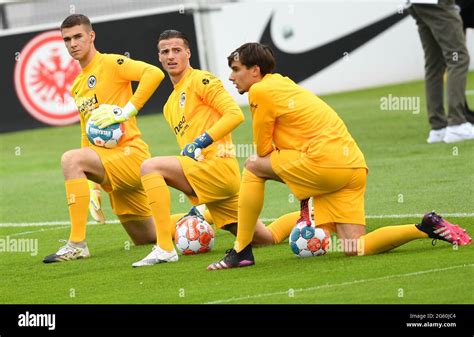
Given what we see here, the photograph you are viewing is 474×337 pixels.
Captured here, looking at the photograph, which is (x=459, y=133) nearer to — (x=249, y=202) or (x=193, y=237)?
(x=193, y=237)

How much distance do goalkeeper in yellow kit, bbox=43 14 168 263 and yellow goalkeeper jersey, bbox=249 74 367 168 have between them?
168 centimetres

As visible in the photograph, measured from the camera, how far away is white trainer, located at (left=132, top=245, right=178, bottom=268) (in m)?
9.96

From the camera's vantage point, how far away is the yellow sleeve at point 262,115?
918 centimetres

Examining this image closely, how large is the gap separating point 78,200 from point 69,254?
50 cm

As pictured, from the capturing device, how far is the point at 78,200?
10484mm

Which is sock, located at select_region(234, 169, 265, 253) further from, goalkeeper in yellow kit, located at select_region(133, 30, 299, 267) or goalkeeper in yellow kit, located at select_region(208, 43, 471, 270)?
goalkeeper in yellow kit, located at select_region(133, 30, 299, 267)

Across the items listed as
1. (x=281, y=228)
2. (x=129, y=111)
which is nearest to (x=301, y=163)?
(x=281, y=228)

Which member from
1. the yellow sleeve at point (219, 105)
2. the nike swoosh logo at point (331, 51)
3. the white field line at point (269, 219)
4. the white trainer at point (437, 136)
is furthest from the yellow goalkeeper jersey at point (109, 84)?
the nike swoosh logo at point (331, 51)

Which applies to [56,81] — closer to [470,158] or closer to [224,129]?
[470,158]

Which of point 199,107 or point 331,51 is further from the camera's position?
point 331,51

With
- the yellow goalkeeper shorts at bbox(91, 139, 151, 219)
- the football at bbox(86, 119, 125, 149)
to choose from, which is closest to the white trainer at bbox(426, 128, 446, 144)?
the yellow goalkeeper shorts at bbox(91, 139, 151, 219)

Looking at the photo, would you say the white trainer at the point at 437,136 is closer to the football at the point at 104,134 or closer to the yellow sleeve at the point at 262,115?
the football at the point at 104,134
